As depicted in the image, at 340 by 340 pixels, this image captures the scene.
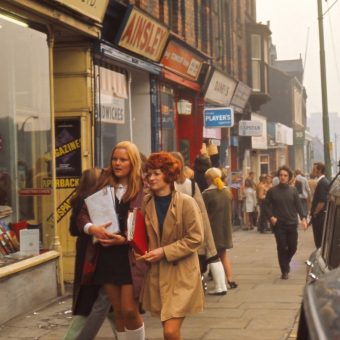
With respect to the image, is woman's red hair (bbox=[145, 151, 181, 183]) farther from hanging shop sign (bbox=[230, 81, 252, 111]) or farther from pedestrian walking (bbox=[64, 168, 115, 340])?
hanging shop sign (bbox=[230, 81, 252, 111])

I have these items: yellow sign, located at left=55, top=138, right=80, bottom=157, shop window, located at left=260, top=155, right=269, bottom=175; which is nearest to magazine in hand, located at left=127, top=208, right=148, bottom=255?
yellow sign, located at left=55, top=138, right=80, bottom=157

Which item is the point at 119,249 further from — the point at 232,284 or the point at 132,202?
the point at 232,284

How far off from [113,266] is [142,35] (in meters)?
7.87

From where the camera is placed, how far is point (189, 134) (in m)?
18.3

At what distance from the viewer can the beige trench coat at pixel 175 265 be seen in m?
Result: 5.16

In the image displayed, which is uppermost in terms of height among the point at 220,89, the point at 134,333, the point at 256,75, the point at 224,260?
the point at 256,75

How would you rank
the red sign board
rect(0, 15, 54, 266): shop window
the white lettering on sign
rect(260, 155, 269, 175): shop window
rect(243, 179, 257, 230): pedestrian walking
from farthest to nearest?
rect(260, 155, 269, 175): shop window, rect(243, 179, 257, 230): pedestrian walking, the white lettering on sign, the red sign board, rect(0, 15, 54, 266): shop window

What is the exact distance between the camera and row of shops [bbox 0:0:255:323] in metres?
8.65

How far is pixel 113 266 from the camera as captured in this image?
A: 17.7ft

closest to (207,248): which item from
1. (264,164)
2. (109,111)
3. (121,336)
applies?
(121,336)

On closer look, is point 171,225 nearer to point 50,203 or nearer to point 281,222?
point 50,203

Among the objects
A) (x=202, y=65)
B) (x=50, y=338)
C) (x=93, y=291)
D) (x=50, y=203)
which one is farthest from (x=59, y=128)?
(x=202, y=65)

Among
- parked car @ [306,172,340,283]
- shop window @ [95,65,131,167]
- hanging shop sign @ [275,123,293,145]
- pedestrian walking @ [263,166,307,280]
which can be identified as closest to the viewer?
parked car @ [306,172,340,283]

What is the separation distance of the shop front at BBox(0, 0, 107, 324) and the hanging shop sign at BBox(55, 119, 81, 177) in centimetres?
88
